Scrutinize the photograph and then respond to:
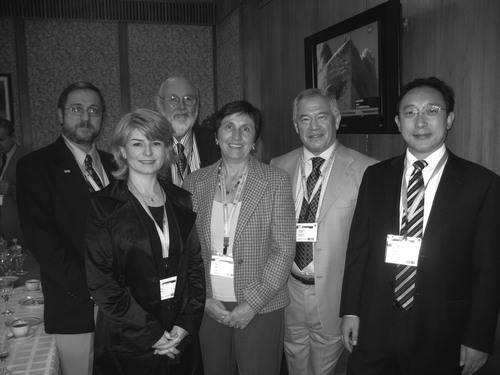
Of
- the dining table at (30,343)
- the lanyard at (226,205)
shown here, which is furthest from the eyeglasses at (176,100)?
the dining table at (30,343)

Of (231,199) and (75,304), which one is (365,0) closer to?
(231,199)

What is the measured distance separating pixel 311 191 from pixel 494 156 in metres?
0.93

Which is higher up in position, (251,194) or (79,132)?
(79,132)

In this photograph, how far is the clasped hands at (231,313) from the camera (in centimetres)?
204

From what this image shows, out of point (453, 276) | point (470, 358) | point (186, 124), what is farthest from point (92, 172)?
point (470, 358)

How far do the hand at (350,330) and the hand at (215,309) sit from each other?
591 millimetres

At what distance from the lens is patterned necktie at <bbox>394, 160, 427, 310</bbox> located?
1.83 meters

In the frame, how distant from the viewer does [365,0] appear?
2996 millimetres

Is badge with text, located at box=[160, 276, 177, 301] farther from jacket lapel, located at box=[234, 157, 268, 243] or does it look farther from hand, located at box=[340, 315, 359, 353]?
hand, located at box=[340, 315, 359, 353]

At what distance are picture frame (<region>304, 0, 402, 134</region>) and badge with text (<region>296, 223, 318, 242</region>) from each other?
86 centimetres

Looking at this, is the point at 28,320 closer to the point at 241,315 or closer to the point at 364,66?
the point at 241,315

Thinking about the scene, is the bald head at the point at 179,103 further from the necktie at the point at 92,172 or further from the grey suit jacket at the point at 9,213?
the grey suit jacket at the point at 9,213

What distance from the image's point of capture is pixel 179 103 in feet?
9.42

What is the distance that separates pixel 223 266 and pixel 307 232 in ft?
1.67
